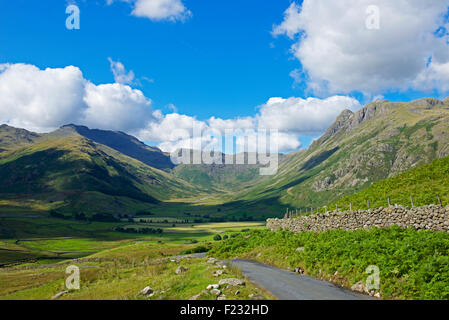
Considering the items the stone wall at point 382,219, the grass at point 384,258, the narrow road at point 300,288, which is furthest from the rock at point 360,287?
the stone wall at point 382,219

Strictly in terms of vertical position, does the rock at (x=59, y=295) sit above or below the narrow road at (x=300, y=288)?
below

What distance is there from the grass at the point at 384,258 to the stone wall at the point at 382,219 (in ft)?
4.78

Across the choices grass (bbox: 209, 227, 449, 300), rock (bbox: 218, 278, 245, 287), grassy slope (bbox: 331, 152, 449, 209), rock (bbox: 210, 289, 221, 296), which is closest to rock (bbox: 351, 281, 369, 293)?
grass (bbox: 209, 227, 449, 300)

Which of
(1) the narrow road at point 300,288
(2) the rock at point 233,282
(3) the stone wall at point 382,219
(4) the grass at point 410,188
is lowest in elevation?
(1) the narrow road at point 300,288

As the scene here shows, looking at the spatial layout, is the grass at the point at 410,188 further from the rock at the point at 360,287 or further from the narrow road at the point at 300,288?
the narrow road at the point at 300,288

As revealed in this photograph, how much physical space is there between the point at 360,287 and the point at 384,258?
3.14 metres

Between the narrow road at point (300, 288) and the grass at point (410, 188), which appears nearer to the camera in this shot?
the narrow road at point (300, 288)

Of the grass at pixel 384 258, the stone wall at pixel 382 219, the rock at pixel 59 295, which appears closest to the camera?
the grass at pixel 384 258

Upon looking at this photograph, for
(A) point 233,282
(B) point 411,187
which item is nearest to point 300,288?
(A) point 233,282

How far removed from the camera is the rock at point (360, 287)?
21.9 meters

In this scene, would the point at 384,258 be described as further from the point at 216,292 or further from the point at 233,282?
the point at 216,292

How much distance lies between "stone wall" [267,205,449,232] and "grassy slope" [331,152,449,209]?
14.4ft
